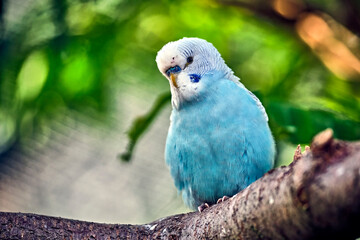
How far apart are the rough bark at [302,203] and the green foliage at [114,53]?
2030 mm

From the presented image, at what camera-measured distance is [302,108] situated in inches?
122

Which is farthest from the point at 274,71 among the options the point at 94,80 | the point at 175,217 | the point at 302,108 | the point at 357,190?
the point at 357,190

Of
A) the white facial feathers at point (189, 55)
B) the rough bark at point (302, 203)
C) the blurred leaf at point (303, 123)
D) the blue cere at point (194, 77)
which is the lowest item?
the blurred leaf at point (303, 123)

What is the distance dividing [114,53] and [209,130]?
173 cm

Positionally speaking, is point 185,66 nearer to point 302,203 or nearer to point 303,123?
point 303,123

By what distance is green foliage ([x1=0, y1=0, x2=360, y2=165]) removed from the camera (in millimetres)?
4012

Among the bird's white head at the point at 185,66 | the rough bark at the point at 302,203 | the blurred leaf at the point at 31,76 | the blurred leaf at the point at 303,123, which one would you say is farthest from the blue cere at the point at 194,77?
the blurred leaf at the point at 31,76

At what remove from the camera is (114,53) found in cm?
412

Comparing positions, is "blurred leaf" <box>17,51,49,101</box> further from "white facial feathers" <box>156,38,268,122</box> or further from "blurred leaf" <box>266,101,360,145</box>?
"blurred leaf" <box>266,101,360,145</box>

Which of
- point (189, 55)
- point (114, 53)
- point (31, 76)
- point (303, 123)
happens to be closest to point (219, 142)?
point (189, 55)

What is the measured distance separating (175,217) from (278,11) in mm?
2131

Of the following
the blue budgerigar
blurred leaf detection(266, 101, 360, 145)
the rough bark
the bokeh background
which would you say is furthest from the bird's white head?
the bokeh background

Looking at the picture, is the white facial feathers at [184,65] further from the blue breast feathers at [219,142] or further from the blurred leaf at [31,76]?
the blurred leaf at [31,76]

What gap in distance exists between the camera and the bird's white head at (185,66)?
2.70 m
